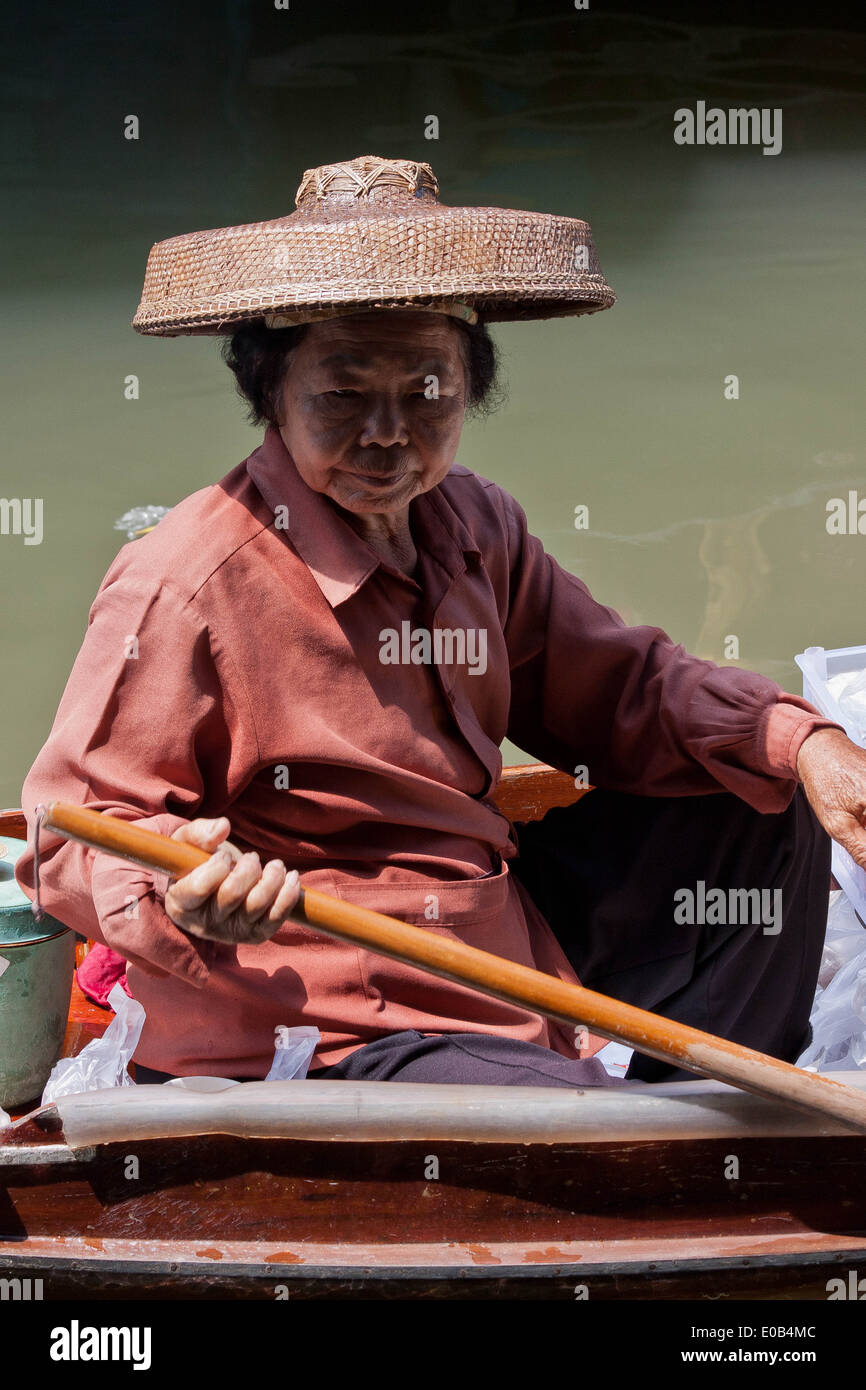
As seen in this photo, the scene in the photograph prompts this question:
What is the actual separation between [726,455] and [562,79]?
5.33 ft

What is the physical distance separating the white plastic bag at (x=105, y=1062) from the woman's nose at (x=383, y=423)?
990mm

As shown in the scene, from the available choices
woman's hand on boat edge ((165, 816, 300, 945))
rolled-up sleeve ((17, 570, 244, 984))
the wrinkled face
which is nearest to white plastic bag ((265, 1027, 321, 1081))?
rolled-up sleeve ((17, 570, 244, 984))

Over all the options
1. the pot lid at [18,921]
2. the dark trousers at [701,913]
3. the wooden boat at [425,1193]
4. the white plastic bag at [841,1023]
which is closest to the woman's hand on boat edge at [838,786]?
the dark trousers at [701,913]

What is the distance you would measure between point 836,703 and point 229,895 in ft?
6.14

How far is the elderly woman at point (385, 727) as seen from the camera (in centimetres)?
175

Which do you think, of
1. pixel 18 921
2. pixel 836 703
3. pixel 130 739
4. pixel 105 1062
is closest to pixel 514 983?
pixel 130 739

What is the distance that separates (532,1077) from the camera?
74.4 inches

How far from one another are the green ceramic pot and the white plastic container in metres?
1.41

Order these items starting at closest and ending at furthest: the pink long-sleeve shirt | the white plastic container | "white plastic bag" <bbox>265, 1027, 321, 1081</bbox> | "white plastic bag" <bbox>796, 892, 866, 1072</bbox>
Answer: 1. the pink long-sleeve shirt
2. "white plastic bag" <bbox>265, 1027, 321, 1081</bbox>
3. "white plastic bag" <bbox>796, 892, 866, 1072</bbox>
4. the white plastic container

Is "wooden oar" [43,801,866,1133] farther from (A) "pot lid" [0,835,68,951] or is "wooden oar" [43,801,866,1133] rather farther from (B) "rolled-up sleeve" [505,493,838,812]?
(A) "pot lid" [0,835,68,951]

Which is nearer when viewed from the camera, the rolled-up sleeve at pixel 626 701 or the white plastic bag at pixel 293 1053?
the white plastic bag at pixel 293 1053

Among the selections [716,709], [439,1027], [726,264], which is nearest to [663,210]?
[726,264]

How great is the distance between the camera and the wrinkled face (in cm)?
180

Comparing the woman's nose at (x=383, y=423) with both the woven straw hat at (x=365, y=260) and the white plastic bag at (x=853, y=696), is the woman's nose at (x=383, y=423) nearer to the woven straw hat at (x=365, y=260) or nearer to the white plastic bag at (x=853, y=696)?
the woven straw hat at (x=365, y=260)
